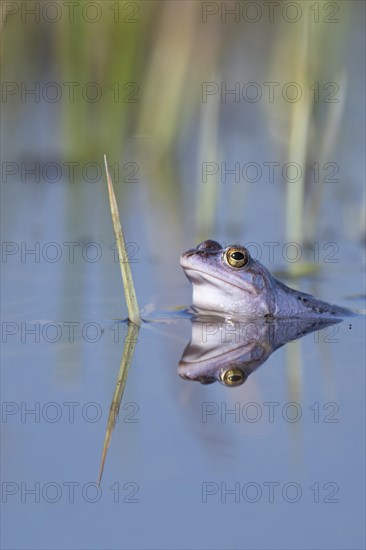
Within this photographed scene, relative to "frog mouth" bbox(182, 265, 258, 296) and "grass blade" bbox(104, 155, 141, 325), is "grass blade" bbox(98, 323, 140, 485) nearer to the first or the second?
"grass blade" bbox(104, 155, 141, 325)

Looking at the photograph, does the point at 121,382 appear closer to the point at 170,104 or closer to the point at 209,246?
the point at 209,246

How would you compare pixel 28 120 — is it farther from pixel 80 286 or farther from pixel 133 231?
pixel 80 286

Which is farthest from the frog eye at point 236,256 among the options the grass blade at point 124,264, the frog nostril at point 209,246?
the grass blade at point 124,264

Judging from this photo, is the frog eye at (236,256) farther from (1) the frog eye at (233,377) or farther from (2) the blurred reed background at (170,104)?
(2) the blurred reed background at (170,104)

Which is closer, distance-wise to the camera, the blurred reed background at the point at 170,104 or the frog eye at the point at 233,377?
the frog eye at the point at 233,377

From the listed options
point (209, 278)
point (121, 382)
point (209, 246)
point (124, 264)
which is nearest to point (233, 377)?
point (121, 382)

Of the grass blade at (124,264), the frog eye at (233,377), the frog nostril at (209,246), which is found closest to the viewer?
the frog eye at (233,377)

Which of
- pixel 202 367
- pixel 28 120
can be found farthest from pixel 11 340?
pixel 28 120

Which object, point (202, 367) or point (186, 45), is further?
point (186, 45)
